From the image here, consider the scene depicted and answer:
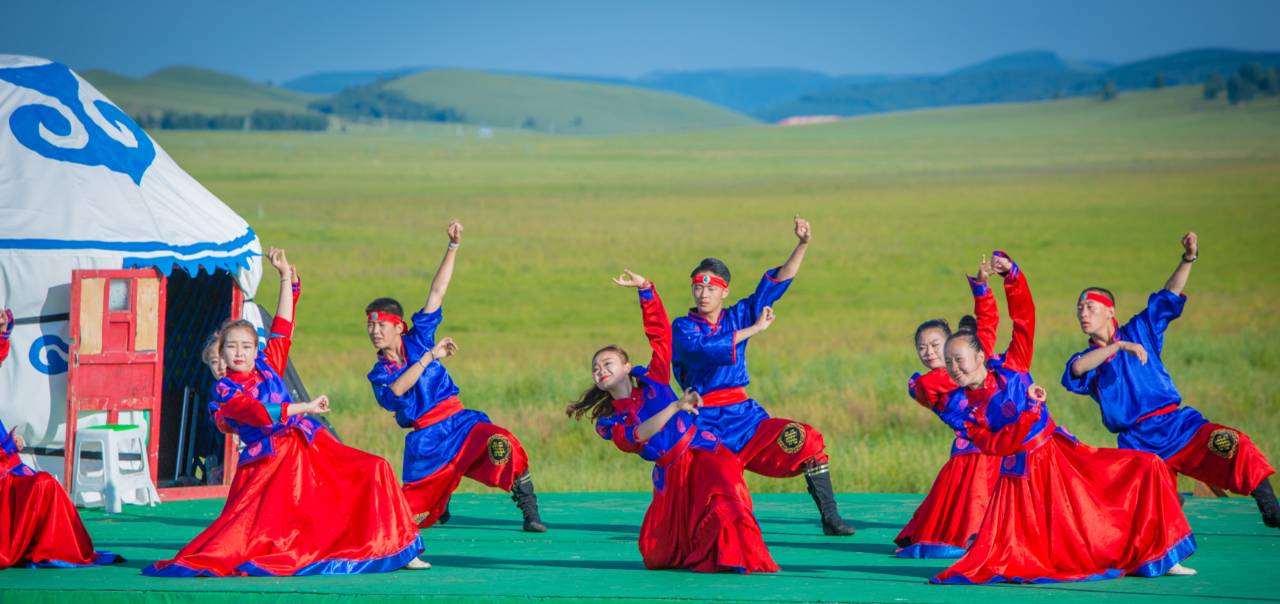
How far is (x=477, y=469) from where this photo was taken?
9195 mm

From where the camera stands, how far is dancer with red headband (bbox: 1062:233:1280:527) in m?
8.37

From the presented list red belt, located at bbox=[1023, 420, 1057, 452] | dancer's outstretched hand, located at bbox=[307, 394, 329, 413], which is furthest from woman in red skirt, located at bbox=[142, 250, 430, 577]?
red belt, located at bbox=[1023, 420, 1057, 452]

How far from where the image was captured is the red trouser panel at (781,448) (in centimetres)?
861

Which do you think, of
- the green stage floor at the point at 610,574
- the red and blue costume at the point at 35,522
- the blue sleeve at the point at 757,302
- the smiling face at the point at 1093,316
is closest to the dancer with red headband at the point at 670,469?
the green stage floor at the point at 610,574

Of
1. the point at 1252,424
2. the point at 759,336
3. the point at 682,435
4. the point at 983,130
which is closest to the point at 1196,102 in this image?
the point at 983,130

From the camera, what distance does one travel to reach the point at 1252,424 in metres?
14.9

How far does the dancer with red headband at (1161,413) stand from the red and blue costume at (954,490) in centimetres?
50

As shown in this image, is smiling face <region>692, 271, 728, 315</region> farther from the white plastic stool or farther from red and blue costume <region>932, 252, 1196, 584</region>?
the white plastic stool

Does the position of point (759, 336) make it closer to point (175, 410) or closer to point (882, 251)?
point (175, 410)

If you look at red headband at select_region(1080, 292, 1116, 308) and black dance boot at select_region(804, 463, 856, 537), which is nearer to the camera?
red headband at select_region(1080, 292, 1116, 308)

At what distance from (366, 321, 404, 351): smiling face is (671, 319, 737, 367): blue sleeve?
60.1 inches

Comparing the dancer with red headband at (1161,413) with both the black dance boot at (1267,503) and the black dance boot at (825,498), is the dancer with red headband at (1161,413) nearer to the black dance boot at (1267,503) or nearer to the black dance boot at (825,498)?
the black dance boot at (1267,503)

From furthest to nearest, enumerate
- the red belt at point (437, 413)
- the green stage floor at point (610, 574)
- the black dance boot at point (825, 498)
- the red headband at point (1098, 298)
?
1. the red belt at point (437, 413)
2. the black dance boot at point (825, 498)
3. the red headband at point (1098, 298)
4. the green stage floor at point (610, 574)

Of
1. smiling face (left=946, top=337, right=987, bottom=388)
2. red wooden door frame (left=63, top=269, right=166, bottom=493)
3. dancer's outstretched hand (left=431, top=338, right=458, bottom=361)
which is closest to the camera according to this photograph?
smiling face (left=946, top=337, right=987, bottom=388)
